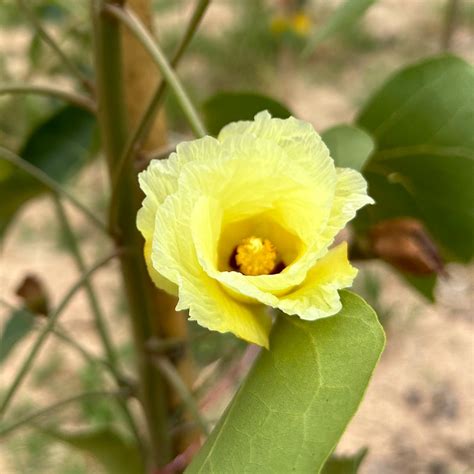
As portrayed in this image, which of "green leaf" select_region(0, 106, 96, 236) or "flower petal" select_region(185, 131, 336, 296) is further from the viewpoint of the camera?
"green leaf" select_region(0, 106, 96, 236)

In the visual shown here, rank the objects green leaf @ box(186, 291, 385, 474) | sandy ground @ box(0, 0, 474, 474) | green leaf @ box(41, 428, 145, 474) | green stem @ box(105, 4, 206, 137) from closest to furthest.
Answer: green leaf @ box(186, 291, 385, 474), green stem @ box(105, 4, 206, 137), green leaf @ box(41, 428, 145, 474), sandy ground @ box(0, 0, 474, 474)

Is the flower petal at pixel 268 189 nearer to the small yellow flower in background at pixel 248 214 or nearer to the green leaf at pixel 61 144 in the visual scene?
the small yellow flower in background at pixel 248 214

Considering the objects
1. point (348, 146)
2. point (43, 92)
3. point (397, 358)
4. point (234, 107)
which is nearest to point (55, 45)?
point (43, 92)

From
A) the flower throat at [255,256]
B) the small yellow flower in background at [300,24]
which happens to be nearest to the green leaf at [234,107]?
the flower throat at [255,256]

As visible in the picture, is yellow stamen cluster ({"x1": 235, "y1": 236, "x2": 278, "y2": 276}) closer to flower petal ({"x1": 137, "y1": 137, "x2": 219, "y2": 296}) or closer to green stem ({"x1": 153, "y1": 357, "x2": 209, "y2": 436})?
flower petal ({"x1": 137, "y1": 137, "x2": 219, "y2": 296})

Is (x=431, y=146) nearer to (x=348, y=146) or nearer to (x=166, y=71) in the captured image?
(x=348, y=146)

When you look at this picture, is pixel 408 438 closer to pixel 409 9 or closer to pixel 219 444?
pixel 219 444

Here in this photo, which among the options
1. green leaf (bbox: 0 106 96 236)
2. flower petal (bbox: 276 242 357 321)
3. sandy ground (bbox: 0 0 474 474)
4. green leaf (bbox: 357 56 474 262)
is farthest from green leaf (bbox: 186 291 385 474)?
sandy ground (bbox: 0 0 474 474)
